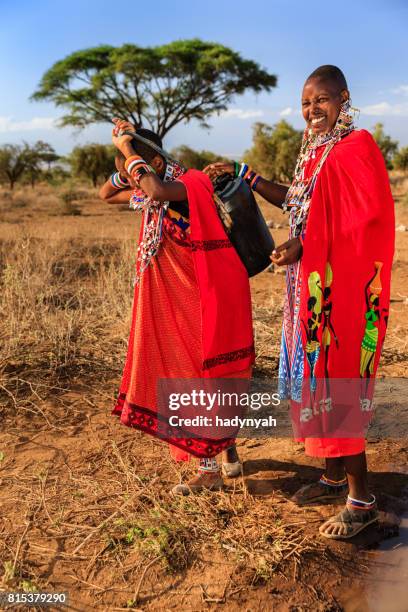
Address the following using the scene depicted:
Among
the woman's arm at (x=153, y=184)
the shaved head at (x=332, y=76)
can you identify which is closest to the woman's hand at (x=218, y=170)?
the woman's arm at (x=153, y=184)

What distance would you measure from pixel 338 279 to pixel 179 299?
65 cm

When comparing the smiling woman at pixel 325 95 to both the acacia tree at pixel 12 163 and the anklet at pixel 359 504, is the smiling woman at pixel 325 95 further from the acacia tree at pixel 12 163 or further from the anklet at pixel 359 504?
the acacia tree at pixel 12 163

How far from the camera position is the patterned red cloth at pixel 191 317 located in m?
2.32

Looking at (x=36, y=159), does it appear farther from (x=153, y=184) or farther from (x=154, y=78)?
(x=153, y=184)

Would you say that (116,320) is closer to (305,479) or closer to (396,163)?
(305,479)

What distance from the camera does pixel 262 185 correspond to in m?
2.50

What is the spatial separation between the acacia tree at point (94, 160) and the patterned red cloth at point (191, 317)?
2578 cm

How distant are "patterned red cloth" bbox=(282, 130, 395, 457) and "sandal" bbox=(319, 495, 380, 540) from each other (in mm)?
236

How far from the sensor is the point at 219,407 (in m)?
2.46

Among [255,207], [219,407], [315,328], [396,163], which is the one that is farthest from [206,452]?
[396,163]

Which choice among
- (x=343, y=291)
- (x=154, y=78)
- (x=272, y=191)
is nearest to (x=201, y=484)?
(x=343, y=291)

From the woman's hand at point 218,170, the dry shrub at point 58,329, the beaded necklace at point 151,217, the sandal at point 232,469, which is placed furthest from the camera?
the dry shrub at point 58,329

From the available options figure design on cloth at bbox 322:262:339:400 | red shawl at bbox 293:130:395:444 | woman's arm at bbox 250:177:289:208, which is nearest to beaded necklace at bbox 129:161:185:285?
woman's arm at bbox 250:177:289:208

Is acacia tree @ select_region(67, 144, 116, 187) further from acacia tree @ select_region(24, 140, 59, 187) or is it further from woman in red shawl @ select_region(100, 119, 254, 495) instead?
woman in red shawl @ select_region(100, 119, 254, 495)
